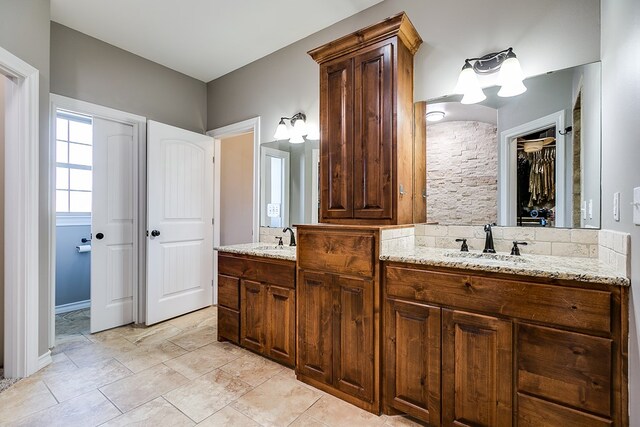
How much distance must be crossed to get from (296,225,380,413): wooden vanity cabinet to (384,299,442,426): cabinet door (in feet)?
0.26

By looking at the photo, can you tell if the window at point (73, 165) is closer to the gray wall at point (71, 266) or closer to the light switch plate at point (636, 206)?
the gray wall at point (71, 266)

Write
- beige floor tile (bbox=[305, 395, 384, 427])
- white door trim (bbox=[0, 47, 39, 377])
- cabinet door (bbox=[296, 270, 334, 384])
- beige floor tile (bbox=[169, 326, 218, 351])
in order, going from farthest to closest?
beige floor tile (bbox=[169, 326, 218, 351]), white door trim (bbox=[0, 47, 39, 377]), cabinet door (bbox=[296, 270, 334, 384]), beige floor tile (bbox=[305, 395, 384, 427])

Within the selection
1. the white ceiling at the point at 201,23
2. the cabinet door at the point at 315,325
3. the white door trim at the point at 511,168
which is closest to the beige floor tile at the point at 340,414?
the cabinet door at the point at 315,325

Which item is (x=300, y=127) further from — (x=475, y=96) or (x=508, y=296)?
(x=508, y=296)

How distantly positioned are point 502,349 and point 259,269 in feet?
5.32

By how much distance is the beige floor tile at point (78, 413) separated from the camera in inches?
64.2

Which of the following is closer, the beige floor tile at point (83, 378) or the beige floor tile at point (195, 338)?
the beige floor tile at point (83, 378)

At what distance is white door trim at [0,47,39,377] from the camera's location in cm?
204

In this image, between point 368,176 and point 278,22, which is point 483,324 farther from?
point 278,22

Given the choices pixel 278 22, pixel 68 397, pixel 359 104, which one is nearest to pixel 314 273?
pixel 359 104

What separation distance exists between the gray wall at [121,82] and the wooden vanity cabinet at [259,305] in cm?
187

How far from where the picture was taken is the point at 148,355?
7.94ft

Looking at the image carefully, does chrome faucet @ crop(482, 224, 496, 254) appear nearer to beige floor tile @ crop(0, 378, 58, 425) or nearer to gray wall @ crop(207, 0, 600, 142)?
gray wall @ crop(207, 0, 600, 142)

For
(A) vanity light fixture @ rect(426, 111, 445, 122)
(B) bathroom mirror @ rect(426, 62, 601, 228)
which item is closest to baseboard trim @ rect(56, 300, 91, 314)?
(B) bathroom mirror @ rect(426, 62, 601, 228)
